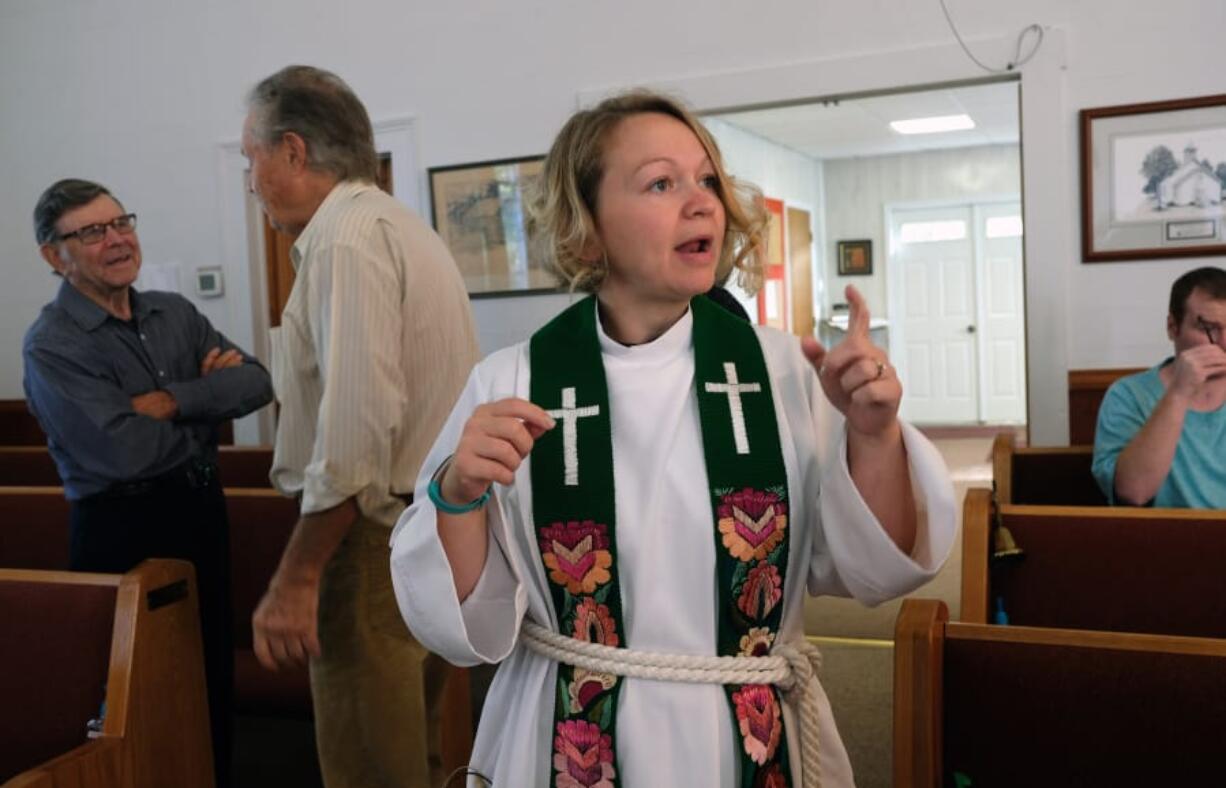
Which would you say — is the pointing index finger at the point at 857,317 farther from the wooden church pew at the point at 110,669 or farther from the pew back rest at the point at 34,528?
the pew back rest at the point at 34,528

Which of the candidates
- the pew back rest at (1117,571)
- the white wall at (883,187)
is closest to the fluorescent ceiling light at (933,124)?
the white wall at (883,187)

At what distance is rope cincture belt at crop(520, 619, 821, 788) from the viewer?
114cm

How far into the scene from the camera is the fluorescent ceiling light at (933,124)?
9.66 m

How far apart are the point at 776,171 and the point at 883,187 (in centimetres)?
204

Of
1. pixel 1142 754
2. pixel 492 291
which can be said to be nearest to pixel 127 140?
pixel 492 291

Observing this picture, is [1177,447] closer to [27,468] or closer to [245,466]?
[245,466]

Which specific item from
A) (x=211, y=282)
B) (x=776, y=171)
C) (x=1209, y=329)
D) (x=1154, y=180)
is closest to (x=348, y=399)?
(x=1209, y=329)

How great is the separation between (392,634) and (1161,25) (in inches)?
143

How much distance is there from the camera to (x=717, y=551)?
114 centimetres

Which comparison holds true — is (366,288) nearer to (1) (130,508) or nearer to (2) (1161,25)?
(1) (130,508)

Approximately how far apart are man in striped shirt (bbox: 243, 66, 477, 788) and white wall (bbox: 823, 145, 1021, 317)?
10.2m

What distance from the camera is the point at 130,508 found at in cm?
238

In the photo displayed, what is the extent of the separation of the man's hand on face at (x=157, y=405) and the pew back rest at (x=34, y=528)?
818mm

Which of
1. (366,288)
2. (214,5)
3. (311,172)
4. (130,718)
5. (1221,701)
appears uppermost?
(214,5)
